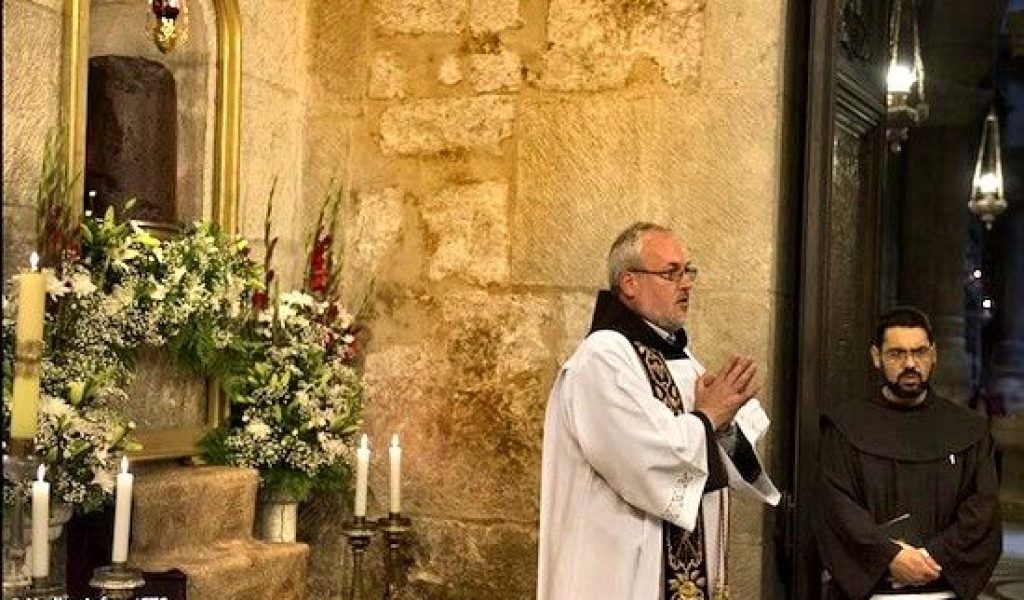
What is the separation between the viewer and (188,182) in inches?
187

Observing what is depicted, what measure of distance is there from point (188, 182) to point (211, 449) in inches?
34.5

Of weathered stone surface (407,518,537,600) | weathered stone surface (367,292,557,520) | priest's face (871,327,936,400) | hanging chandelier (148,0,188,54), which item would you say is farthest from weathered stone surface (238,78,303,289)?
priest's face (871,327,936,400)

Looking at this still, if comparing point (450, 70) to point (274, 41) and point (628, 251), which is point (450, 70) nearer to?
point (274, 41)

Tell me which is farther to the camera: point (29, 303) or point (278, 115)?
point (278, 115)

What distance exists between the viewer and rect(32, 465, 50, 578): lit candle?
2.95 m

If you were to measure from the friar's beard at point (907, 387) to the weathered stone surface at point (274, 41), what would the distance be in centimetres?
227

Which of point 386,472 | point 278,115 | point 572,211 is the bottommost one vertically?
point 386,472

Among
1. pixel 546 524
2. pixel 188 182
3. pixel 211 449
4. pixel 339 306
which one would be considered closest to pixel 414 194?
pixel 339 306

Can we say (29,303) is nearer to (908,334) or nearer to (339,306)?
(339,306)

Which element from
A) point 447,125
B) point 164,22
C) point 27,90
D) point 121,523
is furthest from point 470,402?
point 121,523

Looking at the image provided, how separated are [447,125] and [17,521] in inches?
95.5

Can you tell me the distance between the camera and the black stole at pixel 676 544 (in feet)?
12.8

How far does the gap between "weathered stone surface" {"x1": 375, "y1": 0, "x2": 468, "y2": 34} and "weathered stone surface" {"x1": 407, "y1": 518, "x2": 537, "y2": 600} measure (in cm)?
171

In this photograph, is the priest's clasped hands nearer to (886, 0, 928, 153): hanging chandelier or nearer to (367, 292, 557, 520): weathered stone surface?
(367, 292, 557, 520): weathered stone surface
